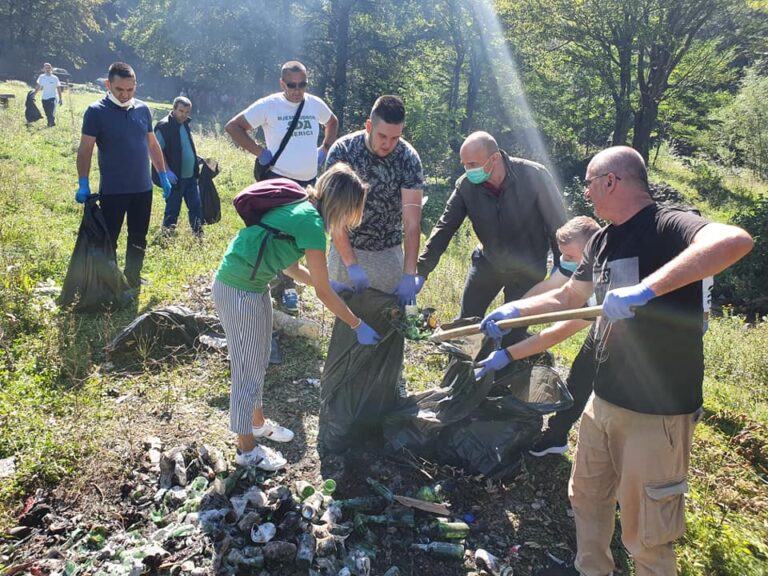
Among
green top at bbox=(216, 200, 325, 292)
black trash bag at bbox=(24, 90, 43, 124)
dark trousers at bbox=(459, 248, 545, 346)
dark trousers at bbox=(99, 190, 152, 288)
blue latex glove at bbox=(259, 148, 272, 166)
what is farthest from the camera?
black trash bag at bbox=(24, 90, 43, 124)

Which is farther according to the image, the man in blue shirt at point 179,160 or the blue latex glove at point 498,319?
the man in blue shirt at point 179,160

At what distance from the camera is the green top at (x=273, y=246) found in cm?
229

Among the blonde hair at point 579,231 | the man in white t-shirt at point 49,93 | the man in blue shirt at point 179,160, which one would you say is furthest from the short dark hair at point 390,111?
the man in white t-shirt at point 49,93

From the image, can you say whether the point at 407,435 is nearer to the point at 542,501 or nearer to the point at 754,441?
the point at 542,501

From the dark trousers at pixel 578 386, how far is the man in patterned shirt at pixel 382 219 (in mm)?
1010

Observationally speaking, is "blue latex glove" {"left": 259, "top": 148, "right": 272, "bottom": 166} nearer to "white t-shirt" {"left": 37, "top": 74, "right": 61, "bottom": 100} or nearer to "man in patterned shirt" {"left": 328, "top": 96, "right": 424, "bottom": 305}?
"man in patterned shirt" {"left": 328, "top": 96, "right": 424, "bottom": 305}

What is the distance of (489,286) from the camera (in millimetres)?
3492

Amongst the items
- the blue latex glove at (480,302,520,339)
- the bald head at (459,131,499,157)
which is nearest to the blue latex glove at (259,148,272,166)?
the bald head at (459,131,499,157)

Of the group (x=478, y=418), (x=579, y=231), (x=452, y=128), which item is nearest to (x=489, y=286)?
(x=579, y=231)

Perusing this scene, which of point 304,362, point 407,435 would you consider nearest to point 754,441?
point 407,435

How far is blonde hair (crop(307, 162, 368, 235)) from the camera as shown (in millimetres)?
2412

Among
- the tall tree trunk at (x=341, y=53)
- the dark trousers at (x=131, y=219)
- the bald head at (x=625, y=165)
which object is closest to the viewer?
the bald head at (x=625, y=165)

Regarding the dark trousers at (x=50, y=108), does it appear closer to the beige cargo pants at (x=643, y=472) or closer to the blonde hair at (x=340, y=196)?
the blonde hair at (x=340, y=196)

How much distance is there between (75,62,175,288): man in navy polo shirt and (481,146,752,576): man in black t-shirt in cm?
382
